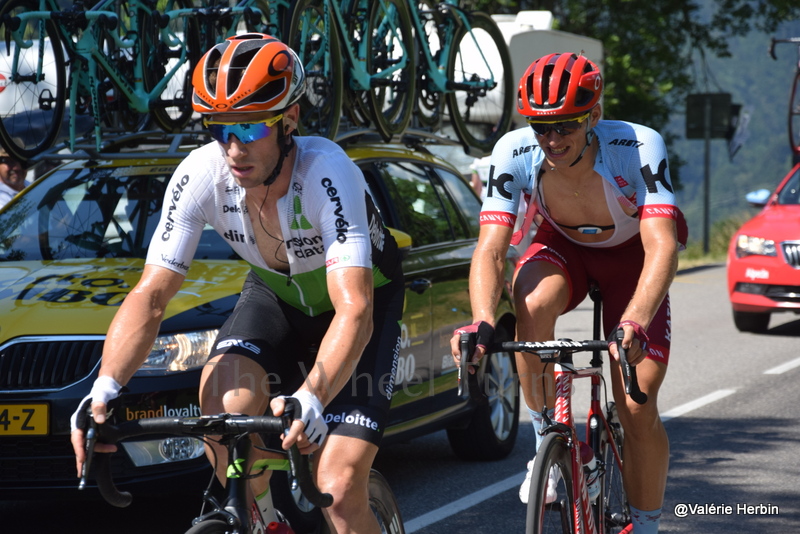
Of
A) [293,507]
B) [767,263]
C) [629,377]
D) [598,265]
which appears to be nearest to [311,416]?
[629,377]

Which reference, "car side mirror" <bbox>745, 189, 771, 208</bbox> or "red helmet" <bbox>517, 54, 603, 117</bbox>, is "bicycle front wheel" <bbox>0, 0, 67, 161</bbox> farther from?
"car side mirror" <bbox>745, 189, 771, 208</bbox>

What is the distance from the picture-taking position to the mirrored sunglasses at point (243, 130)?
327 centimetres

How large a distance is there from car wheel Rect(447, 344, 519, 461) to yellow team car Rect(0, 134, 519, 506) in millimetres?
11

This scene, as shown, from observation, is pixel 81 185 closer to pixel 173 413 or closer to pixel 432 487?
pixel 173 413

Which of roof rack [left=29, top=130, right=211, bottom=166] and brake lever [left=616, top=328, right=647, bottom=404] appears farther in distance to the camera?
roof rack [left=29, top=130, right=211, bottom=166]

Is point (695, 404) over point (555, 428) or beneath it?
beneath

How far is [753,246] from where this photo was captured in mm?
11906

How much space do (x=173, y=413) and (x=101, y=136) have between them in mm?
2262

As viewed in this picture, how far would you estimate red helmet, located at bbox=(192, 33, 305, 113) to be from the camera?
10.6 ft

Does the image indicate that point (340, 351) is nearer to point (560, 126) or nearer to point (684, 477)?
point (560, 126)

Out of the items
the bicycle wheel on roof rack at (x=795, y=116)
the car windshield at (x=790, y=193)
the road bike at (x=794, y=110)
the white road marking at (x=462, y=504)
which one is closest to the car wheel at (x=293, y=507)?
the white road marking at (x=462, y=504)

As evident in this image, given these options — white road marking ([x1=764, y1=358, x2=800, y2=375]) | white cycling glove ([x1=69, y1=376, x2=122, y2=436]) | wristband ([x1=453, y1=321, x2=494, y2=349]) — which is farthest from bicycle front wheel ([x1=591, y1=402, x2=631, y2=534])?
white road marking ([x1=764, y1=358, x2=800, y2=375])

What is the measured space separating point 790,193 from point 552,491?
9.58m

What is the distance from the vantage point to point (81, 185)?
6.33 metres
